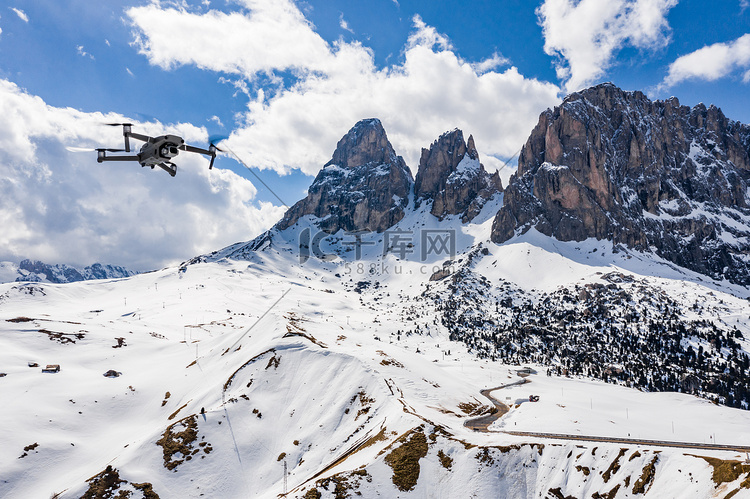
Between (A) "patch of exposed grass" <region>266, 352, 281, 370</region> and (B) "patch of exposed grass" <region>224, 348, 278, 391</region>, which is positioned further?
(A) "patch of exposed grass" <region>266, 352, 281, 370</region>

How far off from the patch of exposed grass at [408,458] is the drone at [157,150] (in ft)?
149

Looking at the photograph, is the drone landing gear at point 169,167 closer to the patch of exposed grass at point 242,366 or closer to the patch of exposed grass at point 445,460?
the patch of exposed grass at point 445,460

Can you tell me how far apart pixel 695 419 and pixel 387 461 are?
9243cm

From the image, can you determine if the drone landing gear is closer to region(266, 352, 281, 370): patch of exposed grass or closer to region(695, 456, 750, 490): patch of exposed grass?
region(695, 456, 750, 490): patch of exposed grass

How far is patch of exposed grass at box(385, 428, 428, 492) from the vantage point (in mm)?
46781

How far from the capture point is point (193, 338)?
5645 inches

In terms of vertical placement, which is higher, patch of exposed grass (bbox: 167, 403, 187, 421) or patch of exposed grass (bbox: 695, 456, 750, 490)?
patch of exposed grass (bbox: 695, 456, 750, 490)

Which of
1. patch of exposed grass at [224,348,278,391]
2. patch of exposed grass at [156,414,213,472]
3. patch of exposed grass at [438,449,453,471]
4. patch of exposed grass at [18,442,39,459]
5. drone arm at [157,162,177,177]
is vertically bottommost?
patch of exposed grass at [18,442,39,459]

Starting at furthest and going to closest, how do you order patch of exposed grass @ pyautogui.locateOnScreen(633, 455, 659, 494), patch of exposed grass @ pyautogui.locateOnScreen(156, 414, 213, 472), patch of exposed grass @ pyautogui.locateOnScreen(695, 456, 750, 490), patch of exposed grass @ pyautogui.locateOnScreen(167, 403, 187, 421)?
patch of exposed grass @ pyautogui.locateOnScreen(167, 403, 187, 421) < patch of exposed grass @ pyautogui.locateOnScreen(156, 414, 213, 472) < patch of exposed grass @ pyautogui.locateOnScreen(633, 455, 659, 494) < patch of exposed grass @ pyautogui.locateOnScreen(695, 456, 750, 490)

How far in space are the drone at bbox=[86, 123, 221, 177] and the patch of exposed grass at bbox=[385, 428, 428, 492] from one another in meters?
45.5

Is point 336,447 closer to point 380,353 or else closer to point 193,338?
point 380,353

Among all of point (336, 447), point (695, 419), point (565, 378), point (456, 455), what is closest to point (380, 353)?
point (336, 447)

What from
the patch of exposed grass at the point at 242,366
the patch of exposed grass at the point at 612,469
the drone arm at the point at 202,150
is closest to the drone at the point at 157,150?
the drone arm at the point at 202,150

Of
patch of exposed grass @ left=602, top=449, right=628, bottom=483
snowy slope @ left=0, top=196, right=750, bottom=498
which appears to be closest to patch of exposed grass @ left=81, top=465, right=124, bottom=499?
snowy slope @ left=0, top=196, right=750, bottom=498
